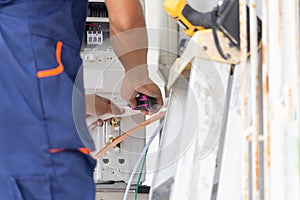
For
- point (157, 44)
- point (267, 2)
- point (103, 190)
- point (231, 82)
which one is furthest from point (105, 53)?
point (267, 2)

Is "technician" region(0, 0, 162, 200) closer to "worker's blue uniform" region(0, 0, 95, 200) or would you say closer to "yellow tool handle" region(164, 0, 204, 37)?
"worker's blue uniform" region(0, 0, 95, 200)

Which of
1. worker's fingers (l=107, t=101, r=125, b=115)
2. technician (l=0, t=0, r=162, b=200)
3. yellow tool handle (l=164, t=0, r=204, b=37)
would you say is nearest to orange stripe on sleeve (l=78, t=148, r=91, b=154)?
technician (l=0, t=0, r=162, b=200)

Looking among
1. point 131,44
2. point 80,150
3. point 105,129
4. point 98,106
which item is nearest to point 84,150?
point 80,150

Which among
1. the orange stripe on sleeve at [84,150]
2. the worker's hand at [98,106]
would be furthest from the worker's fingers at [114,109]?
the orange stripe on sleeve at [84,150]

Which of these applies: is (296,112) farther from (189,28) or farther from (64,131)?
(64,131)

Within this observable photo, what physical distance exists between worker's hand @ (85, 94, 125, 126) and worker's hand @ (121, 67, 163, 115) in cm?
23

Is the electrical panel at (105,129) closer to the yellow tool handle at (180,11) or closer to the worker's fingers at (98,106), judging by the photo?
the worker's fingers at (98,106)

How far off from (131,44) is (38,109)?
422mm

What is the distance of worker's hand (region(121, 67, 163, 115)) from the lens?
5.07 feet

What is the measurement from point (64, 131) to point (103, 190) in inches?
62.1

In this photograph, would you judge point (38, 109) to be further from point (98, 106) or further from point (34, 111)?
point (98, 106)

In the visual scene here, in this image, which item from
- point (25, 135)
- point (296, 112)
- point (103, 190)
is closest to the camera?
point (296, 112)

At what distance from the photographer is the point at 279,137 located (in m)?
0.78

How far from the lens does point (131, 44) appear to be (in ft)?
5.18
